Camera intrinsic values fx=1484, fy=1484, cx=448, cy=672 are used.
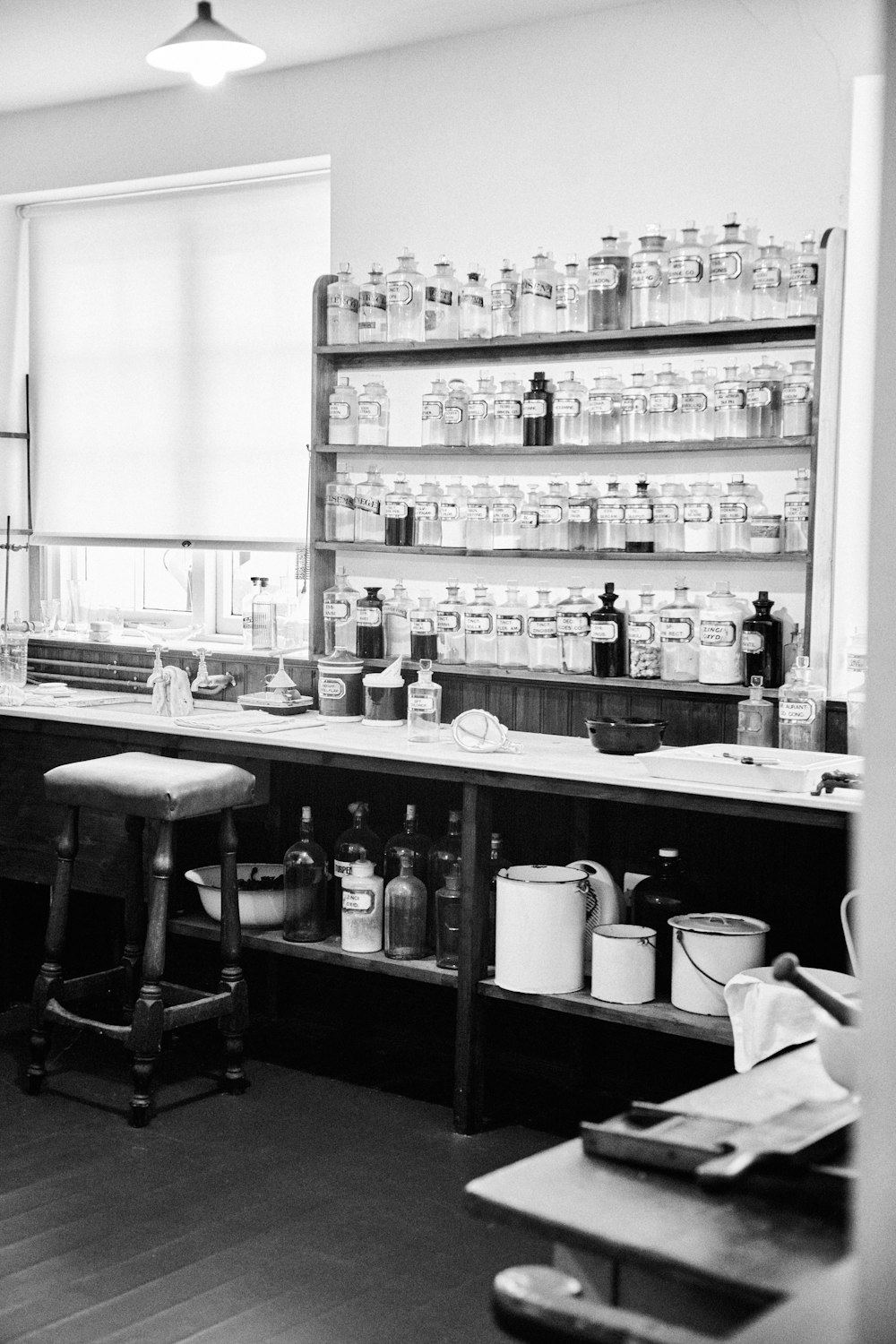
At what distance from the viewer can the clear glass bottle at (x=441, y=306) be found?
171 inches

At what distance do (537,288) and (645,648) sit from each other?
1051mm

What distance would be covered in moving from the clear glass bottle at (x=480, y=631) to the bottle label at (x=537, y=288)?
0.83 metres

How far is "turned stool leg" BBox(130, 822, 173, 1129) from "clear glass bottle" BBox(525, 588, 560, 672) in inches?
45.0

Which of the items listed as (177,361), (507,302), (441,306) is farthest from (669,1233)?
(177,361)

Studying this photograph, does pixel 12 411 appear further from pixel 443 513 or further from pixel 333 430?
pixel 443 513

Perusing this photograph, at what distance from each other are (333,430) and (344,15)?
1.19 meters

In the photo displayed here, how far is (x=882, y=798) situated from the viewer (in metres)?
0.87

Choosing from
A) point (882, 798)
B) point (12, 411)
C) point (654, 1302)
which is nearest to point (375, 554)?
point (12, 411)

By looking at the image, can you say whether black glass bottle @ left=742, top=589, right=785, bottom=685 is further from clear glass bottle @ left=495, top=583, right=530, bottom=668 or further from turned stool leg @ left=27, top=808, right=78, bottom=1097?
turned stool leg @ left=27, top=808, right=78, bottom=1097

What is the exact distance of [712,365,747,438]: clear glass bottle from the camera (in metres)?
3.85

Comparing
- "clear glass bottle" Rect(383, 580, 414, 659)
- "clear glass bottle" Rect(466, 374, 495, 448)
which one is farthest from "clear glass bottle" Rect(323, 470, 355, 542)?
"clear glass bottle" Rect(466, 374, 495, 448)

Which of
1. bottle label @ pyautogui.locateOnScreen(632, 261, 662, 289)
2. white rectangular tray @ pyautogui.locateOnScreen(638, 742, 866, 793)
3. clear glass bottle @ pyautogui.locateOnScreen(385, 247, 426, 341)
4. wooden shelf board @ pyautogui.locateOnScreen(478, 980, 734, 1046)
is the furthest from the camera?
clear glass bottle @ pyautogui.locateOnScreen(385, 247, 426, 341)

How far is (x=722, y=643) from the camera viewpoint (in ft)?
12.6

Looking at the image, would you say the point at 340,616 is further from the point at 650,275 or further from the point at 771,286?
the point at 771,286
